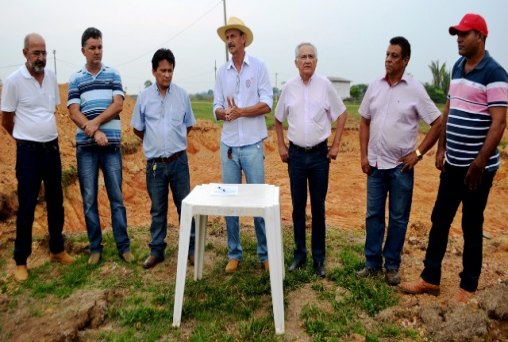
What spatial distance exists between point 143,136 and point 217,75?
98cm

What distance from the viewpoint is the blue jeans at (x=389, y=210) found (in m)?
3.74

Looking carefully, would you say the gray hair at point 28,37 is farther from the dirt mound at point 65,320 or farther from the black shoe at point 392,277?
the black shoe at point 392,277

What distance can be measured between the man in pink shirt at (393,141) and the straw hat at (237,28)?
125cm

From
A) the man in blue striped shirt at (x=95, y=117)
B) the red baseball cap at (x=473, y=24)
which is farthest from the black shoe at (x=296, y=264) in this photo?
the red baseball cap at (x=473, y=24)

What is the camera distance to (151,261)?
4.48 m

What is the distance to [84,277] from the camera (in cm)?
426

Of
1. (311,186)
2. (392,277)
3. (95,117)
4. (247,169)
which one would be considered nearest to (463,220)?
(392,277)

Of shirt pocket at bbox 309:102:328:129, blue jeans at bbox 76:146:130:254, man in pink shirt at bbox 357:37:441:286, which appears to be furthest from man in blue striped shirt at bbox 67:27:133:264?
man in pink shirt at bbox 357:37:441:286

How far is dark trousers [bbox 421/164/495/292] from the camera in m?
3.31

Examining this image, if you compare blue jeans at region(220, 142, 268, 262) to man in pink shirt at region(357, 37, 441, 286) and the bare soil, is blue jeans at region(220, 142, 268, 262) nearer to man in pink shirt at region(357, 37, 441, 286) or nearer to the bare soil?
the bare soil

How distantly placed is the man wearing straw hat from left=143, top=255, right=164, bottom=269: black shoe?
0.95 metres

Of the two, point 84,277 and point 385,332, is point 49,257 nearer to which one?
point 84,277

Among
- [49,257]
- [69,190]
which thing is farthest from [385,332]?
[69,190]

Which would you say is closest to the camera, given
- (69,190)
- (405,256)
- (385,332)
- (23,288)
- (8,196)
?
(385,332)
